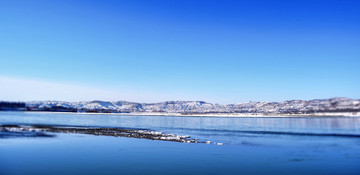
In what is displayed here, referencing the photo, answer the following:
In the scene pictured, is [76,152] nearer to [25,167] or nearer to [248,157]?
[25,167]

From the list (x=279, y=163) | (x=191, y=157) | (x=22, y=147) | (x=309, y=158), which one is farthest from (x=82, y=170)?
(x=309, y=158)

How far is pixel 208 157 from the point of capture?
21672 millimetres

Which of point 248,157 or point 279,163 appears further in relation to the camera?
point 248,157

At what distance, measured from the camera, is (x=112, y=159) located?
2086 cm

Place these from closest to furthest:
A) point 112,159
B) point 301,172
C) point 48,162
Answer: point 301,172 → point 48,162 → point 112,159

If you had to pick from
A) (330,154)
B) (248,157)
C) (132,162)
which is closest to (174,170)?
(132,162)

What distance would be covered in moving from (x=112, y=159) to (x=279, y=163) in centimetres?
1329

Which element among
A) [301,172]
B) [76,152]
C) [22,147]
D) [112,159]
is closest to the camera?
[301,172]

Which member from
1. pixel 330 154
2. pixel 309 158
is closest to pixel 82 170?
pixel 309 158

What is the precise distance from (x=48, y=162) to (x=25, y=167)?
1.76 m

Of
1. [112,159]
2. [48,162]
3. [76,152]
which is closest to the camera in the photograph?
[48,162]

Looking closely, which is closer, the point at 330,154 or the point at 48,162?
the point at 48,162

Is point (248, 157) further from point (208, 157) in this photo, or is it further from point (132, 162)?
point (132, 162)

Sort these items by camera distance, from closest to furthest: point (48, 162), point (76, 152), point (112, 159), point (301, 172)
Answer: point (301, 172), point (48, 162), point (112, 159), point (76, 152)
